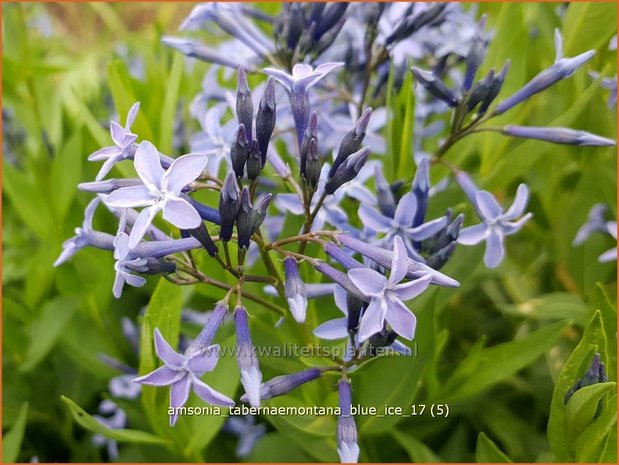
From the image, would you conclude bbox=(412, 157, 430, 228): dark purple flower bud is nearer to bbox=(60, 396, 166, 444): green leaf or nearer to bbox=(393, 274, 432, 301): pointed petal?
bbox=(393, 274, 432, 301): pointed petal

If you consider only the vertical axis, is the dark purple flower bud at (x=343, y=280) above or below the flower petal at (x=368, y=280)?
below

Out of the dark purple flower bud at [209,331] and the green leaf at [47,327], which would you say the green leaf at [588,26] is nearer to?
the dark purple flower bud at [209,331]

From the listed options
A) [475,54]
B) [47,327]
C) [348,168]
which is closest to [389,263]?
[348,168]

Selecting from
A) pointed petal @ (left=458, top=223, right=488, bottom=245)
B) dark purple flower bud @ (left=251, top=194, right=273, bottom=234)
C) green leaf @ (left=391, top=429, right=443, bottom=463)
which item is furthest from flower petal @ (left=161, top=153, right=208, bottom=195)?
green leaf @ (left=391, top=429, right=443, bottom=463)

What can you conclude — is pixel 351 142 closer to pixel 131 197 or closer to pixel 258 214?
pixel 258 214

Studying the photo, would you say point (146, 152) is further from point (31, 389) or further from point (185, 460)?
point (31, 389)

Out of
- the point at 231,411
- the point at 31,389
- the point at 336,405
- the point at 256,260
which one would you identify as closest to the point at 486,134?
the point at 256,260

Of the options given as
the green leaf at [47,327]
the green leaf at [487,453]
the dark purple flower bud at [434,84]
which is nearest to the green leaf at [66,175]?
the green leaf at [47,327]

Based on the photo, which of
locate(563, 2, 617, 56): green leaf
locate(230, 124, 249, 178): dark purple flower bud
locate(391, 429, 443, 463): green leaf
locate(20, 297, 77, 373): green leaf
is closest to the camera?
locate(230, 124, 249, 178): dark purple flower bud

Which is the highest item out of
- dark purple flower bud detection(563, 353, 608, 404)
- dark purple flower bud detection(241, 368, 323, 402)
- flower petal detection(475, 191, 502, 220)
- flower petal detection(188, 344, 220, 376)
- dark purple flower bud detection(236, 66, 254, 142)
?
dark purple flower bud detection(236, 66, 254, 142)
